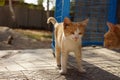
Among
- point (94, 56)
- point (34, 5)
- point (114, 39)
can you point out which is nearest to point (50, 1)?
point (34, 5)

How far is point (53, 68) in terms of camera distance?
16.5 feet

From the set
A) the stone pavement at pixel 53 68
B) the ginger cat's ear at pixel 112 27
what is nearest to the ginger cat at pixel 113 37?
the ginger cat's ear at pixel 112 27

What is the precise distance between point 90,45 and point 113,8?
3.62 ft

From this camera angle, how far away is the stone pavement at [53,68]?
4.51m

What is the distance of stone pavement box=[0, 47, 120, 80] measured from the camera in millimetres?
4508

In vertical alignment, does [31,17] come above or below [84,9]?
below

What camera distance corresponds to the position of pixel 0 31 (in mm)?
14562

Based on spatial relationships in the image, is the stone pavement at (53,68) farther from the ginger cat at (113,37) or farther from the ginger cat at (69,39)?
the ginger cat at (113,37)

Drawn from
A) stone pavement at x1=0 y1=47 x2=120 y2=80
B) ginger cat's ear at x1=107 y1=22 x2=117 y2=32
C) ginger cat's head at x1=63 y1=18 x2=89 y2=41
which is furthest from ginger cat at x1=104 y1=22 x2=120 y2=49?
stone pavement at x1=0 y1=47 x2=120 y2=80

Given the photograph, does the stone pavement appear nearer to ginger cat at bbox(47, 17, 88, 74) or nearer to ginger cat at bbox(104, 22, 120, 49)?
ginger cat at bbox(47, 17, 88, 74)

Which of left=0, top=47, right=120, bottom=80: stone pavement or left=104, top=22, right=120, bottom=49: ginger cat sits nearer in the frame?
left=104, top=22, right=120, bottom=49: ginger cat

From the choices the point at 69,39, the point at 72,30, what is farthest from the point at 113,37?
the point at 69,39

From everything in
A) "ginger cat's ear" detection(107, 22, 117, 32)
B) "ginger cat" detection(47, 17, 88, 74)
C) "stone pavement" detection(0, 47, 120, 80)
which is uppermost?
"ginger cat's ear" detection(107, 22, 117, 32)

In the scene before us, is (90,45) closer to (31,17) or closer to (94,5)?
(94,5)
